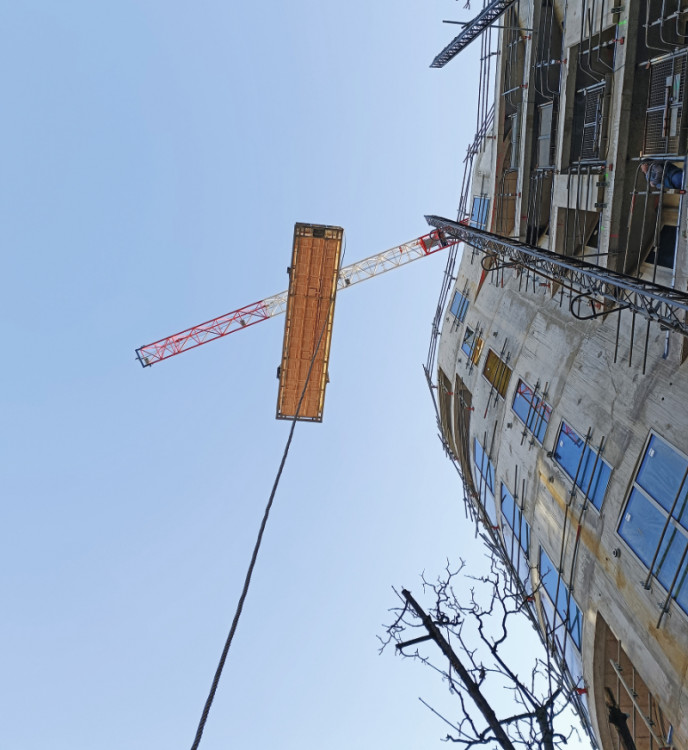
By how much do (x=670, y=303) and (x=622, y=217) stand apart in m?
6.05

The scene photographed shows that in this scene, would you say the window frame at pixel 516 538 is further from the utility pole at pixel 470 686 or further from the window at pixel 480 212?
the window at pixel 480 212

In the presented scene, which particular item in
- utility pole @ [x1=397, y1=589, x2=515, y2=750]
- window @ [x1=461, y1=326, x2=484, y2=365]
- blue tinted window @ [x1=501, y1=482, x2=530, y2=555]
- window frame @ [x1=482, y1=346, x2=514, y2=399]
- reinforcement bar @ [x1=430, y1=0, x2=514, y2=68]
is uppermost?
reinforcement bar @ [x1=430, y1=0, x2=514, y2=68]

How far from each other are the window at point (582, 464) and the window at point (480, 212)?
37.2 ft

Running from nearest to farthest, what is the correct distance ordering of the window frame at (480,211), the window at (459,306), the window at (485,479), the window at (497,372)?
the window at (497,372), the window at (485,479), the window at (459,306), the window frame at (480,211)

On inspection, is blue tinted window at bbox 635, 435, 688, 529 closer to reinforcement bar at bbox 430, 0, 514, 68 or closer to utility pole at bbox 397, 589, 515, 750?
utility pole at bbox 397, 589, 515, 750

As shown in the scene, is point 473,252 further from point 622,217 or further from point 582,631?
point 582,631

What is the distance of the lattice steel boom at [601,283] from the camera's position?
7106 millimetres

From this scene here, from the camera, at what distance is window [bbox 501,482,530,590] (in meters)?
15.3

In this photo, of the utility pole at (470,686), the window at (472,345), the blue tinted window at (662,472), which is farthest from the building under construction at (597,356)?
the utility pole at (470,686)

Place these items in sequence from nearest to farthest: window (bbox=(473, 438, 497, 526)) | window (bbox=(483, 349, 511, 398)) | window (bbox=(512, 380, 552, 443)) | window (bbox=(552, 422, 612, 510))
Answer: window (bbox=(552, 422, 612, 510)) < window (bbox=(512, 380, 552, 443)) < window (bbox=(483, 349, 511, 398)) < window (bbox=(473, 438, 497, 526))

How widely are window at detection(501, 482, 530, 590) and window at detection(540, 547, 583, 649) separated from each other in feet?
3.62

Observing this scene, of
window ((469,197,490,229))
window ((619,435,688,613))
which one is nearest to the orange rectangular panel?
window ((469,197,490,229))

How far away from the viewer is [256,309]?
46.7 metres

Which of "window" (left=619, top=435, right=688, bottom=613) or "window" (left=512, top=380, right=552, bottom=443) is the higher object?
"window" (left=512, top=380, right=552, bottom=443)
